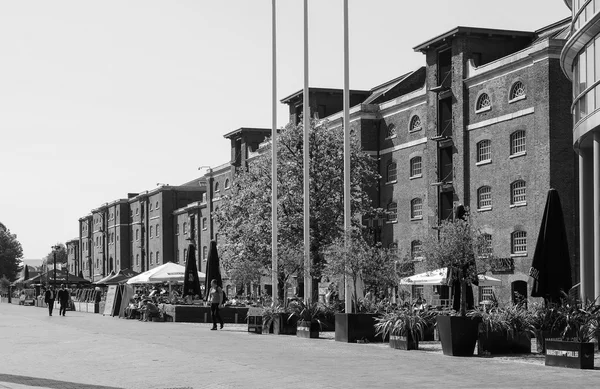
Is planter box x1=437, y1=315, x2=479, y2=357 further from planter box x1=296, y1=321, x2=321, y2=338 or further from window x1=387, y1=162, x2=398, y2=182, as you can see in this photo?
window x1=387, y1=162, x2=398, y2=182

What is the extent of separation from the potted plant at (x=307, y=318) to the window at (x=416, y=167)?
91.4 ft

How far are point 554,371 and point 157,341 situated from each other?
12.5 meters

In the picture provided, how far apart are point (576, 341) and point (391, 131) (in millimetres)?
43070

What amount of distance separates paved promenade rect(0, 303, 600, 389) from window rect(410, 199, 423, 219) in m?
30.8

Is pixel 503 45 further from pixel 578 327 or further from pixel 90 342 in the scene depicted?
pixel 578 327

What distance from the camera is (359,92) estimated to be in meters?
72.4

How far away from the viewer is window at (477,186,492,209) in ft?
165

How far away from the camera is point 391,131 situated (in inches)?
2388

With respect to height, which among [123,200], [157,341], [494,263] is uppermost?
[123,200]

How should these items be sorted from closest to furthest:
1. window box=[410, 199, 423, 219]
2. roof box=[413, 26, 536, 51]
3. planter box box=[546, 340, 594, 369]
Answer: planter box box=[546, 340, 594, 369]
roof box=[413, 26, 536, 51]
window box=[410, 199, 423, 219]

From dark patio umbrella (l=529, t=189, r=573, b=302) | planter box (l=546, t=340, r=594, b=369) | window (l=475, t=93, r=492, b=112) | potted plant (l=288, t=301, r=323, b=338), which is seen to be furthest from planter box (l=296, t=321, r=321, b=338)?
window (l=475, t=93, r=492, b=112)

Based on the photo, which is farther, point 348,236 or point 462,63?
point 462,63

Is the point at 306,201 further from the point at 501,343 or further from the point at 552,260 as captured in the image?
the point at 501,343

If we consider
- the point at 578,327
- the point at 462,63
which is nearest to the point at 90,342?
the point at 578,327
